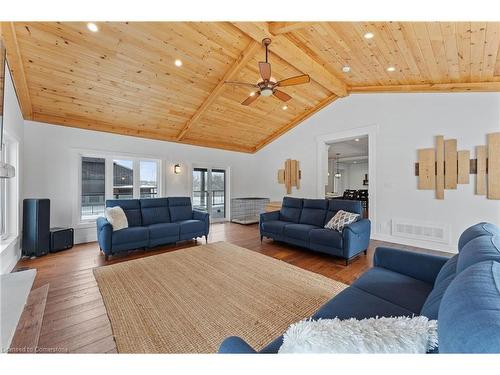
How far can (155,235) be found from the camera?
4.05 m

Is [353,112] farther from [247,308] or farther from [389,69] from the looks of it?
[247,308]

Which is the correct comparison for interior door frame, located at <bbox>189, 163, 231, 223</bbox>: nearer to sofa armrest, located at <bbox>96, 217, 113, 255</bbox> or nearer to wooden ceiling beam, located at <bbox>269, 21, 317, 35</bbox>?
sofa armrest, located at <bbox>96, 217, 113, 255</bbox>

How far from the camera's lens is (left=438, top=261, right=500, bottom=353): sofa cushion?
20.8 inches

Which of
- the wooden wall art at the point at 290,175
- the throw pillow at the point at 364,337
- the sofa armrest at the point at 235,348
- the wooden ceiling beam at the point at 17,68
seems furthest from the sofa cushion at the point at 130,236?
the wooden wall art at the point at 290,175

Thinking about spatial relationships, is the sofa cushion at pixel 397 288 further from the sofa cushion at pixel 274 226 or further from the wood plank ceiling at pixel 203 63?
the wood plank ceiling at pixel 203 63

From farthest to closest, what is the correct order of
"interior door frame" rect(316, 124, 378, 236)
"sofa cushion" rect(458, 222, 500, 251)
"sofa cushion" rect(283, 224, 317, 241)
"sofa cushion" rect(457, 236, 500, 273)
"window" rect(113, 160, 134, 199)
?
"window" rect(113, 160, 134, 199) < "interior door frame" rect(316, 124, 378, 236) < "sofa cushion" rect(283, 224, 317, 241) < "sofa cushion" rect(458, 222, 500, 251) < "sofa cushion" rect(457, 236, 500, 273)

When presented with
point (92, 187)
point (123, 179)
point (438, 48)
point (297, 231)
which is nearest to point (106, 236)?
point (92, 187)

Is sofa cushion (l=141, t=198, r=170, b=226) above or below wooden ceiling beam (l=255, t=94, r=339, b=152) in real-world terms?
below

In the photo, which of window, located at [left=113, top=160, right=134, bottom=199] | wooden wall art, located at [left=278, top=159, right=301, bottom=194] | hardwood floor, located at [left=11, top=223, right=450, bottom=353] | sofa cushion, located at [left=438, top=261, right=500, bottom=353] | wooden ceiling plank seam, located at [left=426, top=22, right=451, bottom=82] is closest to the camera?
sofa cushion, located at [left=438, top=261, right=500, bottom=353]

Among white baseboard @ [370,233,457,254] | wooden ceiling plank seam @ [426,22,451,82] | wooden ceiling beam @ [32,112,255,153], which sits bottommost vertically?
white baseboard @ [370,233,457,254]

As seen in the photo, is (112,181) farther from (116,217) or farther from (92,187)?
(116,217)

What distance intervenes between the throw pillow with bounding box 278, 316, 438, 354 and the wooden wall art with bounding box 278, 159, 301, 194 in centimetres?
603

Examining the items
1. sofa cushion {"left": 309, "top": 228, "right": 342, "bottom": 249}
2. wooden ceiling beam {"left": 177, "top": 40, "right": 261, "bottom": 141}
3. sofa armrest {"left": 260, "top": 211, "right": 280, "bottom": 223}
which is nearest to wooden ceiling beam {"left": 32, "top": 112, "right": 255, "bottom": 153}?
wooden ceiling beam {"left": 177, "top": 40, "right": 261, "bottom": 141}

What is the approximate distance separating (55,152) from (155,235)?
2.74 m
